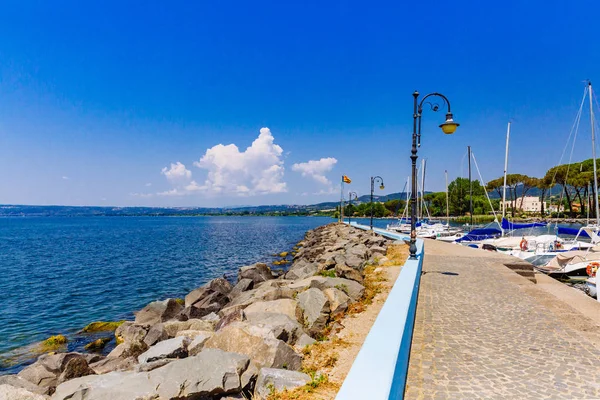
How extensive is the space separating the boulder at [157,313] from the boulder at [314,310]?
716 centimetres

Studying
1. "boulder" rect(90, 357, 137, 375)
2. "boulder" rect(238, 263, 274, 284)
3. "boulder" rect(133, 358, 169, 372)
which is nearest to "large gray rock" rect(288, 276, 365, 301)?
"boulder" rect(90, 357, 137, 375)

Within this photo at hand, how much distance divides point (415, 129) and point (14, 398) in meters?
12.3

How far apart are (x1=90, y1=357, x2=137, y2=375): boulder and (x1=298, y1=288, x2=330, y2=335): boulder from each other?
394 cm

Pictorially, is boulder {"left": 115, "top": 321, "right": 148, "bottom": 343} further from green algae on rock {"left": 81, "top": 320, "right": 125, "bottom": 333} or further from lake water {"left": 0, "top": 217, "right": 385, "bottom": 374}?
lake water {"left": 0, "top": 217, "right": 385, "bottom": 374}

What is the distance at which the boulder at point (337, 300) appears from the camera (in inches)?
342

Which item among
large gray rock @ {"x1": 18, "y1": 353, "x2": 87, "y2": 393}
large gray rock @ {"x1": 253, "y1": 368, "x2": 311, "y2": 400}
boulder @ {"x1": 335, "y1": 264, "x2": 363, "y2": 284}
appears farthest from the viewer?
boulder @ {"x1": 335, "y1": 264, "x2": 363, "y2": 284}

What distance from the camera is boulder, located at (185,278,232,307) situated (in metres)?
15.2

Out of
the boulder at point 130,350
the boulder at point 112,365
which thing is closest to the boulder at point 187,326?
the boulder at point 130,350

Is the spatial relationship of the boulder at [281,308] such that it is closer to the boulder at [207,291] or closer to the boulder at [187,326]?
the boulder at [187,326]

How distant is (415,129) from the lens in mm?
12641

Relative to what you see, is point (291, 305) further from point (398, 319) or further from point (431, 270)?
point (431, 270)

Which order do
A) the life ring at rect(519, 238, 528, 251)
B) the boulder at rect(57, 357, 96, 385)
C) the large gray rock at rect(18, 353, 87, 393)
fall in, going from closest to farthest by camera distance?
1. the boulder at rect(57, 357, 96, 385)
2. the large gray rock at rect(18, 353, 87, 393)
3. the life ring at rect(519, 238, 528, 251)

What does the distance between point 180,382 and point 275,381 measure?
1.23m

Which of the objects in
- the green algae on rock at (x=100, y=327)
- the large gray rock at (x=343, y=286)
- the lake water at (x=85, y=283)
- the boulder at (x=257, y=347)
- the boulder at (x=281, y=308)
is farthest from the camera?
the lake water at (x=85, y=283)
